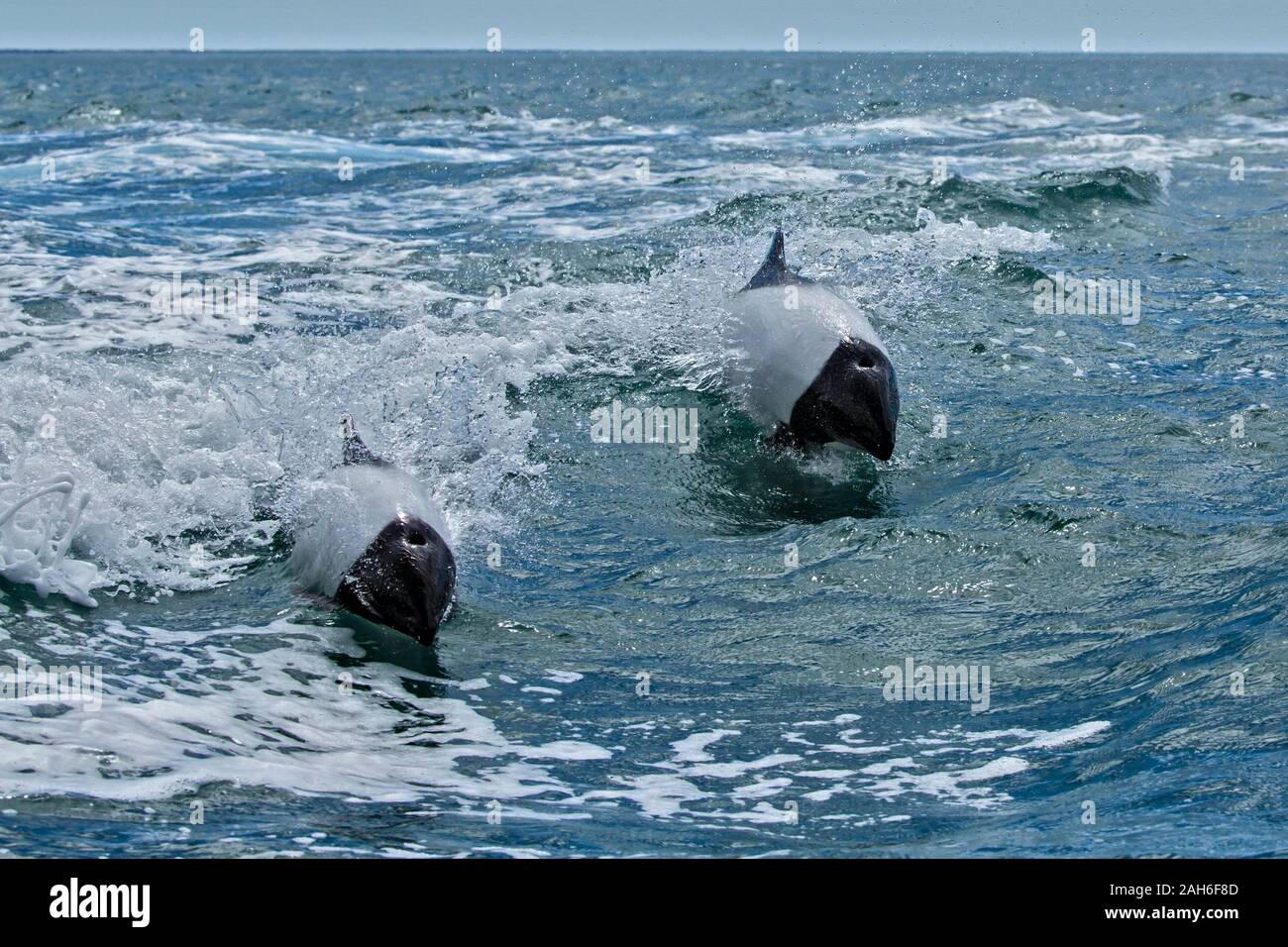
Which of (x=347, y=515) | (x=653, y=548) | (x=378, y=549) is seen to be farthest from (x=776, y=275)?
(x=378, y=549)

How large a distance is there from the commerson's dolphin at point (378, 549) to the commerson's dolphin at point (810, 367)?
9.25ft

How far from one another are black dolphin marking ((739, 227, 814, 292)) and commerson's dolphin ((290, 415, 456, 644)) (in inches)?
135

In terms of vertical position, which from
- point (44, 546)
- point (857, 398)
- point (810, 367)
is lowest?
point (44, 546)

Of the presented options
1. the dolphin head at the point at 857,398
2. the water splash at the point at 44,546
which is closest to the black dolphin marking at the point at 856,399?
the dolphin head at the point at 857,398

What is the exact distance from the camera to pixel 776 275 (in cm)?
997

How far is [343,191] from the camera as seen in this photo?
74.5 ft

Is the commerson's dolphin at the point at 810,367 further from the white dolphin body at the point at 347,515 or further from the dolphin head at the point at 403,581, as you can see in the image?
the dolphin head at the point at 403,581

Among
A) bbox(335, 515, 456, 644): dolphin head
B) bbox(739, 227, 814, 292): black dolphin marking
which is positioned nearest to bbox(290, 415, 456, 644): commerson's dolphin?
bbox(335, 515, 456, 644): dolphin head

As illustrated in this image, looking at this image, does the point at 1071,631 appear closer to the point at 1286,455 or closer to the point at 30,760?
the point at 1286,455

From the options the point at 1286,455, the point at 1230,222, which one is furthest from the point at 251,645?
the point at 1230,222

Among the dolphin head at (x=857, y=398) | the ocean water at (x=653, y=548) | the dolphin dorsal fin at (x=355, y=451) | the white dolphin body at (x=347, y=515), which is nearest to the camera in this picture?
the ocean water at (x=653, y=548)

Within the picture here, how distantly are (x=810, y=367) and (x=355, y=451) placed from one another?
3032 mm

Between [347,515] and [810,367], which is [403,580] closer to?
[347,515]

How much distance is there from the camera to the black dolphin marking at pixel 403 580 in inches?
268
